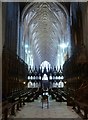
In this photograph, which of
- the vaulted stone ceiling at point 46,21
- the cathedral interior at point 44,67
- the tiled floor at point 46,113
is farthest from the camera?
the vaulted stone ceiling at point 46,21

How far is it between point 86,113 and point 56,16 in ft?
83.5

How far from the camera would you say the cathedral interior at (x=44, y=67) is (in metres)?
11.9

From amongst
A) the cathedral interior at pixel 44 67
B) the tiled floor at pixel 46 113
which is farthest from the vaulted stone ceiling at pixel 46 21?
the tiled floor at pixel 46 113

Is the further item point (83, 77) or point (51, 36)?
point (51, 36)

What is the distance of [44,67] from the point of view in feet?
94.7

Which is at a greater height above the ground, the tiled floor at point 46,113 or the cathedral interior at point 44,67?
the cathedral interior at point 44,67

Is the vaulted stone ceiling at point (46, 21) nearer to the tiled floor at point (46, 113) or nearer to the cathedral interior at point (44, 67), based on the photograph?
the cathedral interior at point (44, 67)

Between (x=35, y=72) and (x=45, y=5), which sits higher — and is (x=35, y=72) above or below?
below

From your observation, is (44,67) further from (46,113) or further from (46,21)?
(46,113)

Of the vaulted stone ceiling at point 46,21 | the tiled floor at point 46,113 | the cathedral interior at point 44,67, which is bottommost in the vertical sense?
the tiled floor at point 46,113

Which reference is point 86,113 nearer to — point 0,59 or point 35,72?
point 0,59

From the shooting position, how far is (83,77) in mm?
14883

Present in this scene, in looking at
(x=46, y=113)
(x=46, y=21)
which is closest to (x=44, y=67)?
(x=46, y=21)

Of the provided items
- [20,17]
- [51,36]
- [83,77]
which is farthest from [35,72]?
[51,36]
